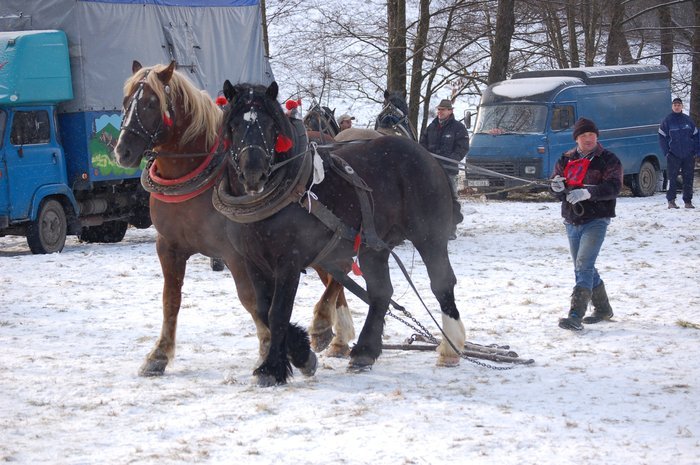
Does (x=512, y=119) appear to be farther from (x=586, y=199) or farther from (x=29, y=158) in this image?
(x=586, y=199)

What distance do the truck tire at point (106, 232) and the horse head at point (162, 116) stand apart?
28.7ft

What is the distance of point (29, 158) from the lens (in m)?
13.1

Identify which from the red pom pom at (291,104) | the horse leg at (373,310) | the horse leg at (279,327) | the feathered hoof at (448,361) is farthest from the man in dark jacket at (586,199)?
the horse leg at (279,327)

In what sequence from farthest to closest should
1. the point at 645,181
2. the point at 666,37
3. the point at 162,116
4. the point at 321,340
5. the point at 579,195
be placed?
the point at 666,37 → the point at 645,181 → the point at 579,195 → the point at 321,340 → the point at 162,116

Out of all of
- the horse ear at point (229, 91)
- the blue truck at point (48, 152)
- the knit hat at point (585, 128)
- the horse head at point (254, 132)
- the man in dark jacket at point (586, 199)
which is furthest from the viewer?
the blue truck at point (48, 152)

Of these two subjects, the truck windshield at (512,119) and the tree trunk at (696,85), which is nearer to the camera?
the truck windshield at (512,119)

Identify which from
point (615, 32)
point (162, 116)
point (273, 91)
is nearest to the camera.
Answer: point (273, 91)

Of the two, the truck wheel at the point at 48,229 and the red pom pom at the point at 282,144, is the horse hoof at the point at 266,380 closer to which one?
the red pom pom at the point at 282,144

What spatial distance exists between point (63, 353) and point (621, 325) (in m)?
4.22

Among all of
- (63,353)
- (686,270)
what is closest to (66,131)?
(63,353)

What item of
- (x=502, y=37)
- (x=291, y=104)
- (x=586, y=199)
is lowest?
(x=586, y=199)

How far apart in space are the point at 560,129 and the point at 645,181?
2.52m

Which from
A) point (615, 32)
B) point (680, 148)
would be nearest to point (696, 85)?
point (615, 32)

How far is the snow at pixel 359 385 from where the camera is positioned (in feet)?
15.8
